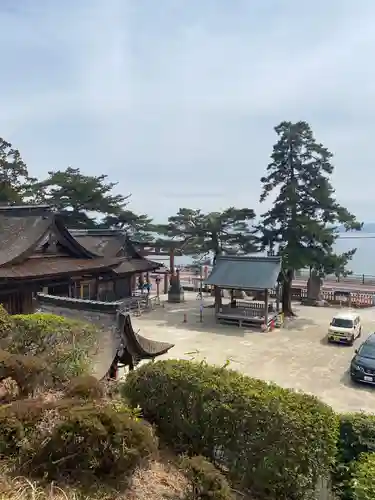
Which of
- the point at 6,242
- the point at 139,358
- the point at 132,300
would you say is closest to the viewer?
the point at 139,358

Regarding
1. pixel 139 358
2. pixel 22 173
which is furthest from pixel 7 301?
pixel 22 173

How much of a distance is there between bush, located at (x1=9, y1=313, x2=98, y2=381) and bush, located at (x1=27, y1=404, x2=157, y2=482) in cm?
198

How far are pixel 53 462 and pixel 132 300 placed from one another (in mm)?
23752

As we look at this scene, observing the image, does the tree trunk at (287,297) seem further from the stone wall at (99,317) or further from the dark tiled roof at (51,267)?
the stone wall at (99,317)

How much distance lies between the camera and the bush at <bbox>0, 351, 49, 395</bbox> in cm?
619

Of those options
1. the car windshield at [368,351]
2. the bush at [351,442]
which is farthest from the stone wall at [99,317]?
the car windshield at [368,351]

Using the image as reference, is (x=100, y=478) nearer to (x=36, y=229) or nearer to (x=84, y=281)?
(x=36, y=229)

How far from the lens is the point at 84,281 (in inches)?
949

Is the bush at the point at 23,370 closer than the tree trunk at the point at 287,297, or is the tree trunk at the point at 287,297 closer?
the bush at the point at 23,370

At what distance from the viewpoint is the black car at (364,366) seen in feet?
47.6

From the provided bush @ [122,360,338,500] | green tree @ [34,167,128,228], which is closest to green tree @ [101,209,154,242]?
green tree @ [34,167,128,228]

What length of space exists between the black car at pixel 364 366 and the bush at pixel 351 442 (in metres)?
8.40

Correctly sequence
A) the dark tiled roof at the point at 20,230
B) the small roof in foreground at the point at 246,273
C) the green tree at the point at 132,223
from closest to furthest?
the dark tiled roof at the point at 20,230 → the small roof in foreground at the point at 246,273 → the green tree at the point at 132,223

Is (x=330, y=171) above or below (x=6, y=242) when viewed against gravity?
above
